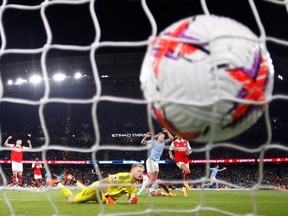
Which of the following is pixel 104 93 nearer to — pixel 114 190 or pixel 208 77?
pixel 114 190

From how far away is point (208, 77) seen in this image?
2.28 meters

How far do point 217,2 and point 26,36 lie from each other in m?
8.59

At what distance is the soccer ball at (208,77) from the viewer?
230 cm

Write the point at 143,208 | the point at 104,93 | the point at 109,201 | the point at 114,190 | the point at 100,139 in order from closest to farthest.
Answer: the point at 143,208, the point at 109,201, the point at 114,190, the point at 100,139, the point at 104,93

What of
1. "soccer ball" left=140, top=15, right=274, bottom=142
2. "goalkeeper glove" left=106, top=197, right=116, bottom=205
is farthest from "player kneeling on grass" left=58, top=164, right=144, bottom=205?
"soccer ball" left=140, top=15, right=274, bottom=142

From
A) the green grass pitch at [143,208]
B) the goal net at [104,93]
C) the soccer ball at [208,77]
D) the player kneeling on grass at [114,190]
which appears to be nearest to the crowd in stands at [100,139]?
the goal net at [104,93]

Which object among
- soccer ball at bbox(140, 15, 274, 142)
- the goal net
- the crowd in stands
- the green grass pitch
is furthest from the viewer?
the crowd in stands

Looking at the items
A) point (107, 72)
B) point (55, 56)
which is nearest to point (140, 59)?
point (107, 72)

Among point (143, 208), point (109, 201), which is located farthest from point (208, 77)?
point (109, 201)

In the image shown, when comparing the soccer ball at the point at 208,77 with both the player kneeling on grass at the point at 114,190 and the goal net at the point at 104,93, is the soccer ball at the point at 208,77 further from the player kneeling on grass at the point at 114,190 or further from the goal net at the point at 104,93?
the goal net at the point at 104,93

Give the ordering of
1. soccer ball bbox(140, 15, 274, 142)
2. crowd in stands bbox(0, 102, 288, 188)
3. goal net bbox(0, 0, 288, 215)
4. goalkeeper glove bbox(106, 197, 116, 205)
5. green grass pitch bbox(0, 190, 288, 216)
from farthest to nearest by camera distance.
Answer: crowd in stands bbox(0, 102, 288, 188), goal net bbox(0, 0, 288, 215), goalkeeper glove bbox(106, 197, 116, 205), green grass pitch bbox(0, 190, 288, 216), soccer ball bbox(140, 15, 274, 142)

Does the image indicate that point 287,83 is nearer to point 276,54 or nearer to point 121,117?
point 276,54

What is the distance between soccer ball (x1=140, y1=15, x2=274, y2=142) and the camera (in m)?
2.30

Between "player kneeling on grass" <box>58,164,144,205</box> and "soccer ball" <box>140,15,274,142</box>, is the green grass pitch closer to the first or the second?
"player kneeling on grass" <box>58,164,144,205</box>
